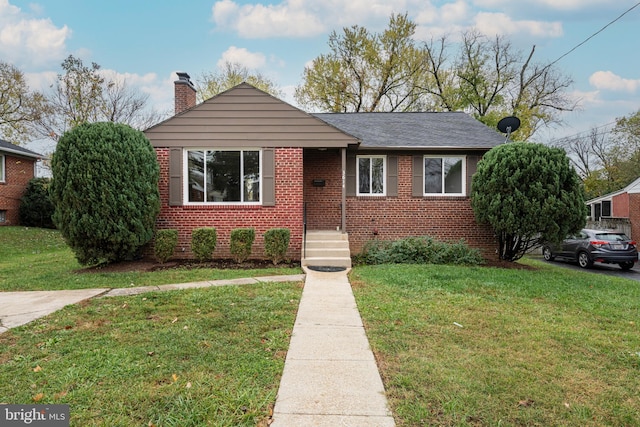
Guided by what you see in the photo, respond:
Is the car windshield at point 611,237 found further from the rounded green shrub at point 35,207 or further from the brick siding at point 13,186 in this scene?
the brick siding at point 13,186

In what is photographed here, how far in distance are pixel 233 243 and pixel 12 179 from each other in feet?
51.7

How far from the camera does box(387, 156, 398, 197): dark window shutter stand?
36.1 feet

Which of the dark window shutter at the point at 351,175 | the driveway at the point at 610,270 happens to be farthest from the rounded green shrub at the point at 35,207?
the driveway at the point at 610,270

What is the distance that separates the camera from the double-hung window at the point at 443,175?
36.4 feet

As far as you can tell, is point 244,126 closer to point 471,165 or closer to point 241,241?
point 241,241

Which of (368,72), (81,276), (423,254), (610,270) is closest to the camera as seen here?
(81,276)

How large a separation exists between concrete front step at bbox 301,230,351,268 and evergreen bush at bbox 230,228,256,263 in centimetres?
135

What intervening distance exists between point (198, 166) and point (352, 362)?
301 inches

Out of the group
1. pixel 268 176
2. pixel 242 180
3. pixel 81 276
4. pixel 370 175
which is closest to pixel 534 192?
pixel 370 175

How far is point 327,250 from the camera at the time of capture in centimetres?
920

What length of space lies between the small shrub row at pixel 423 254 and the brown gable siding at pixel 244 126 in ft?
9.81

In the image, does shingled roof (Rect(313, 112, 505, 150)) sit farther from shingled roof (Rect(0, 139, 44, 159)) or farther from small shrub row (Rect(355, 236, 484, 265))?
shingled roof (Rect(0, 139, 44, 159))

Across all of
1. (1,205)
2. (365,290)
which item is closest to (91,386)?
(365,290)

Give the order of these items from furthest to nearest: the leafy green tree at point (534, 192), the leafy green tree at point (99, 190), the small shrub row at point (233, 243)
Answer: the small shrub row at point (233, 243), the leafy green tree at point (534, 192), the leafy green tree at point (99, 190)
